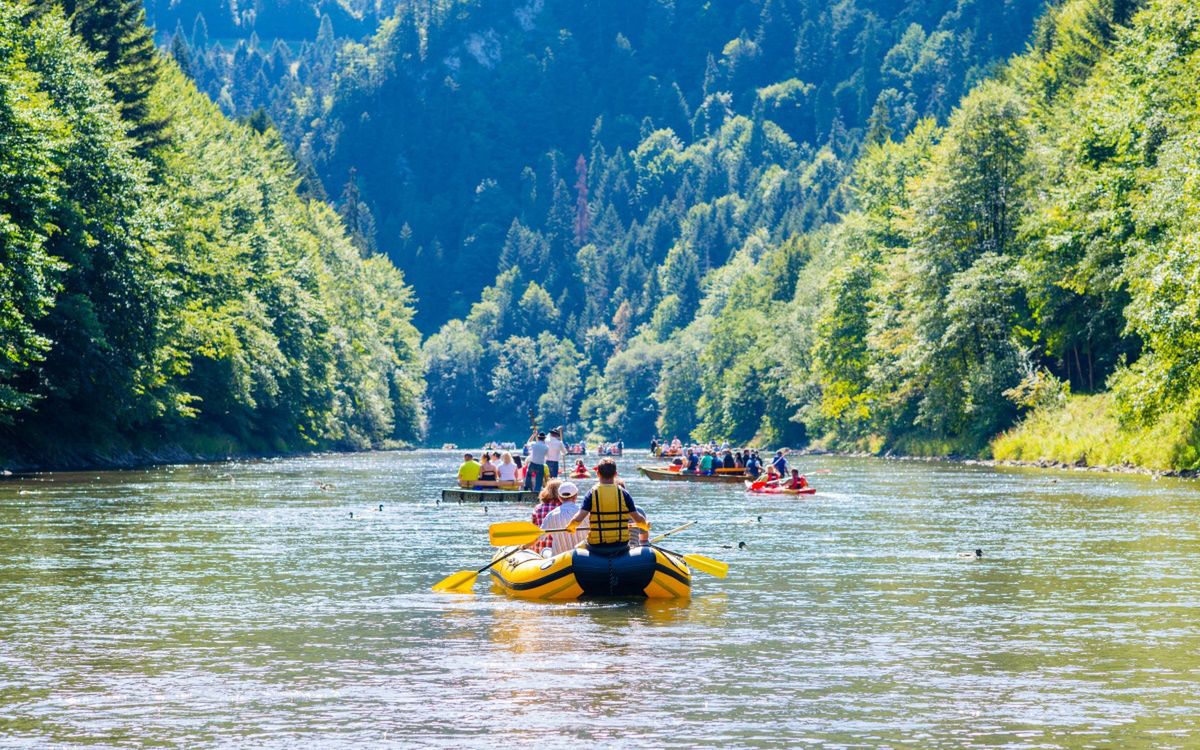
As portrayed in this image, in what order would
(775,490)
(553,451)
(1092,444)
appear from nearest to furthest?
(553,451), (775,490), (1092,444)

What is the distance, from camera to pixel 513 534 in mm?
32062

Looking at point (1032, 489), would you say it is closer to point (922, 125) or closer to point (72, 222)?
point (72, 222)

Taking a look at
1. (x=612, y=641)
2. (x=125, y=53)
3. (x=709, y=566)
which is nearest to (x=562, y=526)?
(x=709, y=566)

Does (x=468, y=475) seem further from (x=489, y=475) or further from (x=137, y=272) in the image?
(x=137, y=272)

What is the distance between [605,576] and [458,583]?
9.77 feet

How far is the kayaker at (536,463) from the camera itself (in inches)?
2244

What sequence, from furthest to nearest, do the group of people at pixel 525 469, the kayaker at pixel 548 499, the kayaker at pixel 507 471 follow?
the kayaker at pixel 507 471 → the group of people at pixel 525 469 → the kayaker at pixel 548 499

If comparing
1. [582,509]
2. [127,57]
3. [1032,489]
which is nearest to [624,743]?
[582,509]

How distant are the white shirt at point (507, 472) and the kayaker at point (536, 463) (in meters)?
2.26

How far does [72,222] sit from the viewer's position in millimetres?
69188

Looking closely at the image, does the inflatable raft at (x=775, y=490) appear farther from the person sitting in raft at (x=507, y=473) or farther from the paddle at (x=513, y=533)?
the paddle at (x=513, y=533)

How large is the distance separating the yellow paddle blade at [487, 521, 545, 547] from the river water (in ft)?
3.41

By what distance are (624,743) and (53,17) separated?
65.9 metres

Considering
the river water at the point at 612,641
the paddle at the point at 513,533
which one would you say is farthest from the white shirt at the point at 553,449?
the paddle at the point at 513,533
